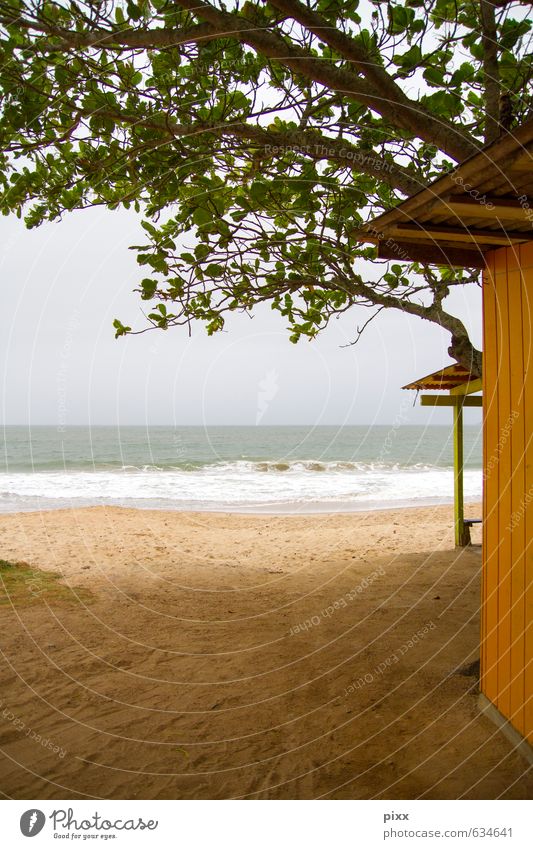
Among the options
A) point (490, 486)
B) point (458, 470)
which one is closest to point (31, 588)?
point (490, 486)

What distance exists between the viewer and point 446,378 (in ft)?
27.3

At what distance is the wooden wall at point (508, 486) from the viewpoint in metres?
3.10

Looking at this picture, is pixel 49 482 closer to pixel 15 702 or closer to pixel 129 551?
pixel 129 551

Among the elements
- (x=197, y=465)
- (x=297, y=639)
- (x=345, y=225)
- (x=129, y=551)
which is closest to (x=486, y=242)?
(x=345, y=225)

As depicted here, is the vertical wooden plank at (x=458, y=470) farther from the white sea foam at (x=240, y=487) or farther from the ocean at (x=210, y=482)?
the white sea foam at (x=240, y=487)

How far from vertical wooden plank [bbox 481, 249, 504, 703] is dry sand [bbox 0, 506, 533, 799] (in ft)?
1.20

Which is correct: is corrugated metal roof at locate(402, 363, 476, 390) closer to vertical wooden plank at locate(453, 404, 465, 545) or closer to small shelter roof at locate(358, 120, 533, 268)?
vertical wooden plank at locate(453, 404, 465, 545)

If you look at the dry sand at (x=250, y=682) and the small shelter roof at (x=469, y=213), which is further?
the dry sand at (x=250, y=682)

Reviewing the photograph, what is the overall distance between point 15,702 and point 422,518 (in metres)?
9.98

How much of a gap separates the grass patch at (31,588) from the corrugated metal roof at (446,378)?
519cm

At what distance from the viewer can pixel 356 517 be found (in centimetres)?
1331

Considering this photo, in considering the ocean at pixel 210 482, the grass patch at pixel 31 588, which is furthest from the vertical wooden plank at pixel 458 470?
the ocean at pixel 210 482

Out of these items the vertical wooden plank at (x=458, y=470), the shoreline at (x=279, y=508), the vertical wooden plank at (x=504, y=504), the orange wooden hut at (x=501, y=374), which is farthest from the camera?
the shoreline at (x=279, y=508)

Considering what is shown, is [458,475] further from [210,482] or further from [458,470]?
[210,482]
